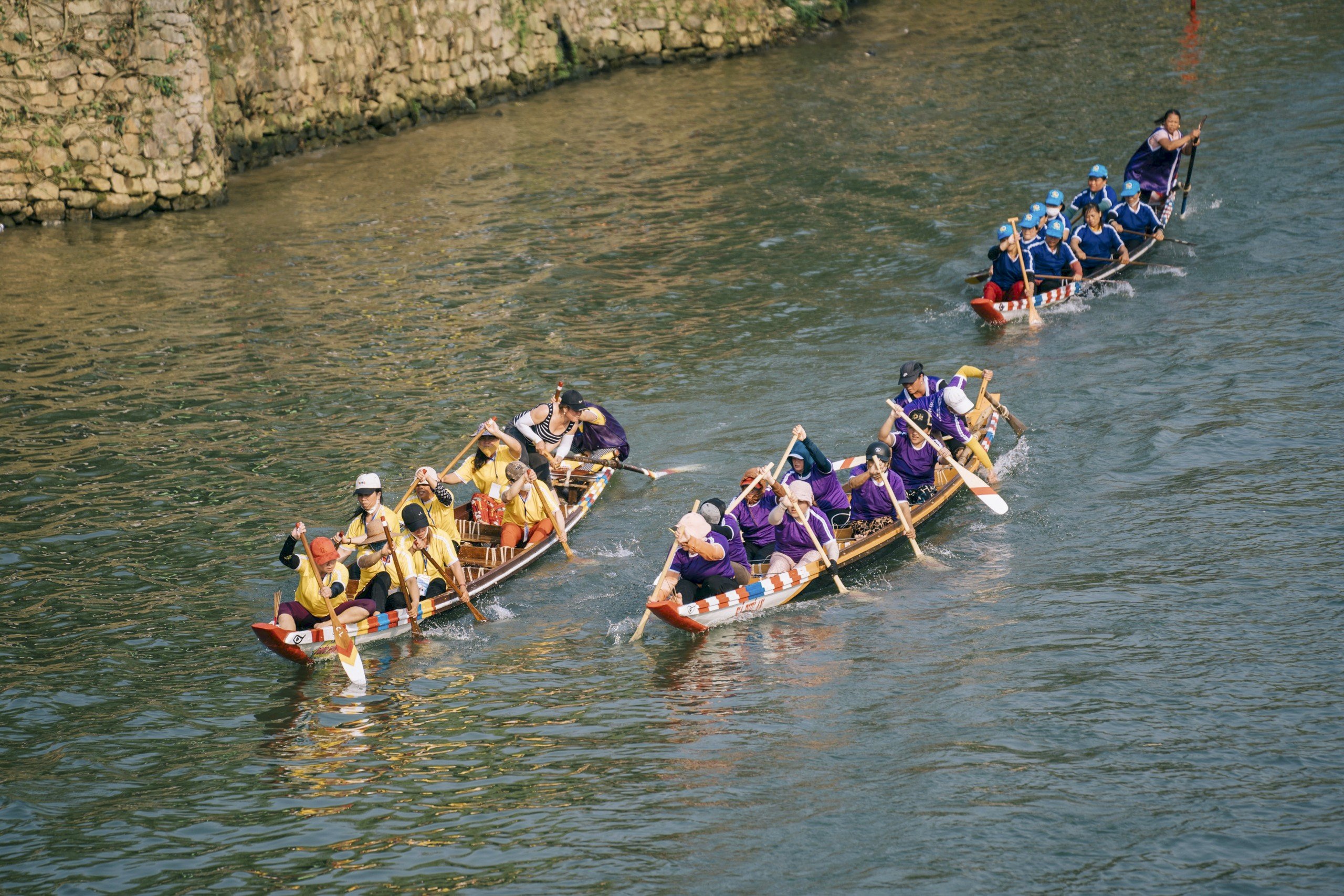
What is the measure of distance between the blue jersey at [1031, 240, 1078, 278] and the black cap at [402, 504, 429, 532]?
484 inches

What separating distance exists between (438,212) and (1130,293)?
14.8m

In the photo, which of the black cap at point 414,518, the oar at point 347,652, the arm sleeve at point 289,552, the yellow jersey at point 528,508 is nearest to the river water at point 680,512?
the oar at point 347,652

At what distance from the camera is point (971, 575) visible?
14.1 m

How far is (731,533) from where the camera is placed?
14391 millimetres

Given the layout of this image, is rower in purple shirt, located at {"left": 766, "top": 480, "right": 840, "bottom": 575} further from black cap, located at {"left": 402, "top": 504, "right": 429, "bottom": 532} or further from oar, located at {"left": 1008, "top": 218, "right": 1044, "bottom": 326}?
oar, located at {"left": 1008, "top": 218, "right": 1044, "bottom": 326}

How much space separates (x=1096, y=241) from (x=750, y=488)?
11.2 meters

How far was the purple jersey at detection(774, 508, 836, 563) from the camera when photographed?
47.2 ft

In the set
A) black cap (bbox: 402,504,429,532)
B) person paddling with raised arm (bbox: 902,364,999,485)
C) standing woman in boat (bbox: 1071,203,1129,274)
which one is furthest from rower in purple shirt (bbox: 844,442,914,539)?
standing woman in boat (bbox: 1071,203,1129,274)

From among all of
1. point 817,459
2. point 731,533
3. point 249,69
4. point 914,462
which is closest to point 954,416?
point 914,462

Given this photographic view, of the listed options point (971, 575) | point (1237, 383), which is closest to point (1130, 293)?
point (1237, 383)

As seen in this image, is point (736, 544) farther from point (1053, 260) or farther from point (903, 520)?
point (1053, 260)

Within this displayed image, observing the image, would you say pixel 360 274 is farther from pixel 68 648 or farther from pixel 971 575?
pixel 971 575

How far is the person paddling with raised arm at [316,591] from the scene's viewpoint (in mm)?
13281

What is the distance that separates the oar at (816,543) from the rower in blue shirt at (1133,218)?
11.9 m
